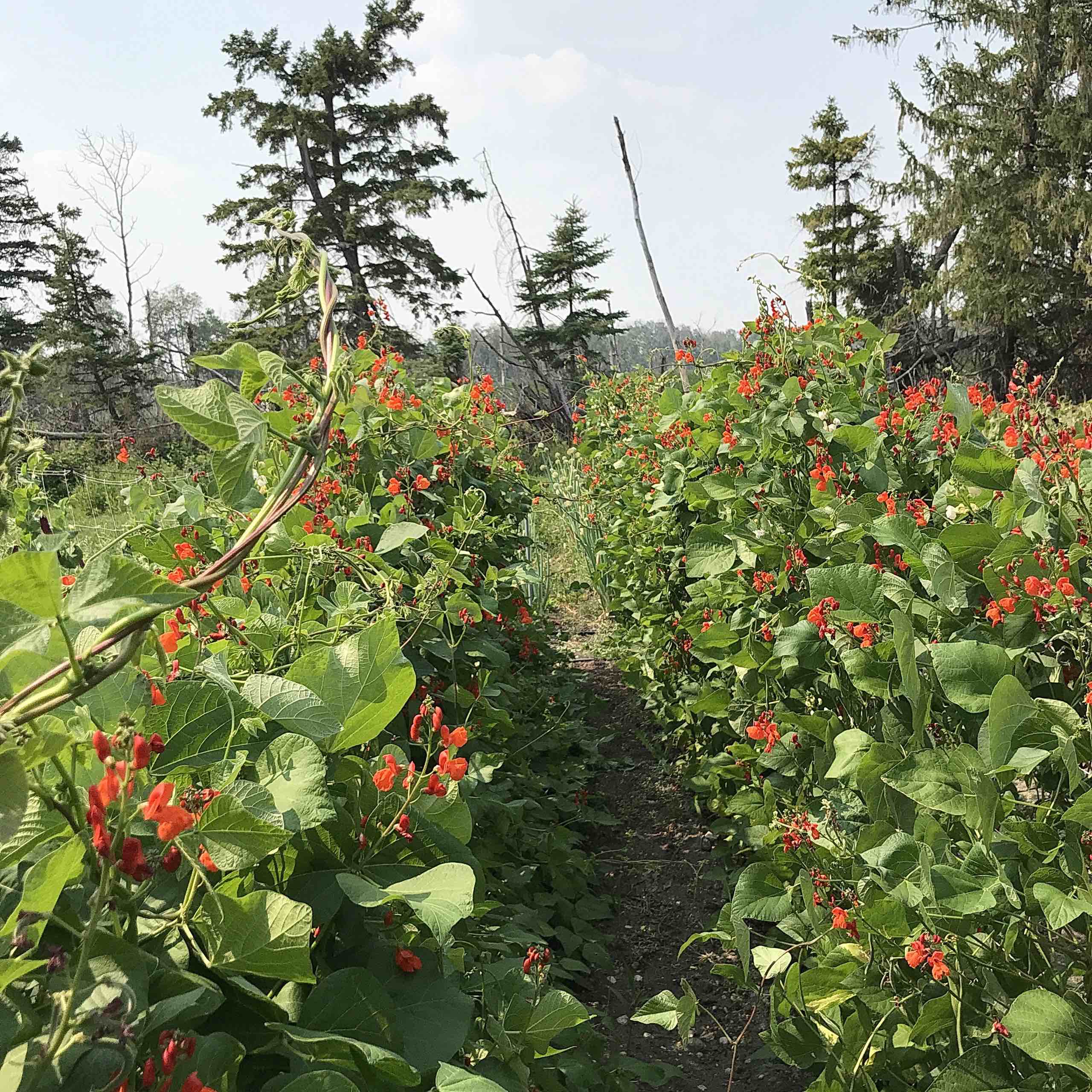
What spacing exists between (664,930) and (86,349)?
26.9 metres

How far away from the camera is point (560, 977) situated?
2461 mm

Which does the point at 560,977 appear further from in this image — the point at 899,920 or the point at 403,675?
the point at 403,675

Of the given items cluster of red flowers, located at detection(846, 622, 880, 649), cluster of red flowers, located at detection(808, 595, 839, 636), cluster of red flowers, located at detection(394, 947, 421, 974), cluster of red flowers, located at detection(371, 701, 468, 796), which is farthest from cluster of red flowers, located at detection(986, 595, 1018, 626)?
cluster of red flowers, located at detection(394, 947, 421, 974)

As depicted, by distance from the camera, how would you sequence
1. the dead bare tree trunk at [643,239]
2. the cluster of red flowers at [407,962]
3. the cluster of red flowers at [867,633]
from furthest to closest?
1. the dead bare tree trunk at [643,239]
2. the cluster of red flowers at [867,633]
3. the cluster of red flowers at [407,962]

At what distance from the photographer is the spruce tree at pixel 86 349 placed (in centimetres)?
2508

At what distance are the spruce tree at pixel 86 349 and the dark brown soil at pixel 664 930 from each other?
77.0ft

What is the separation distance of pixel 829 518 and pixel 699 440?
48.3 inches

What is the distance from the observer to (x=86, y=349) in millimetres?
24984

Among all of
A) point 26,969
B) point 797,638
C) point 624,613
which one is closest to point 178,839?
point 26,969

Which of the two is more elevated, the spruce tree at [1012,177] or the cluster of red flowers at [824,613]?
the spruce tree at [1012,177]

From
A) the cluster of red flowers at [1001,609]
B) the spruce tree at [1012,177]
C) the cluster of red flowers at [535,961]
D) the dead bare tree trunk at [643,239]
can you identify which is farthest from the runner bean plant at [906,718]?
the spruce tree at [1012,177]

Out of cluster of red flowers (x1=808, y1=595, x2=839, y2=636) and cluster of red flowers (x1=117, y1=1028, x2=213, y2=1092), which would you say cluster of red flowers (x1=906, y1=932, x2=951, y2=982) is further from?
cluster of red flowers (x1=117, y1=1028, x2=213, y2=1092)

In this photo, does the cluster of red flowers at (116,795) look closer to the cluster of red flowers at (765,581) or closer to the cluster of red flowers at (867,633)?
the cluster of red flowers at (867,633)

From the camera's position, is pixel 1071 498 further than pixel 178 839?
Yes
